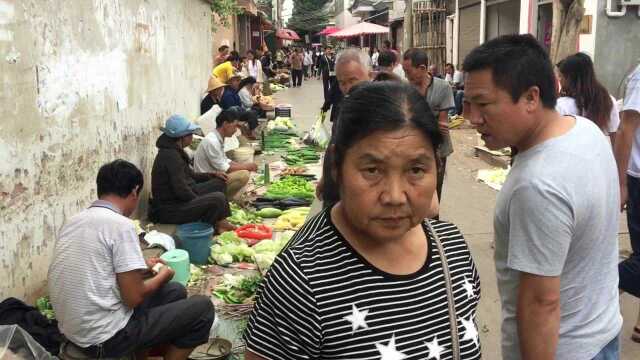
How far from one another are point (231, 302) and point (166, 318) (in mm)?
1313

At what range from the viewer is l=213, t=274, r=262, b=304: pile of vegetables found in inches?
197

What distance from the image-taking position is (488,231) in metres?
6.76

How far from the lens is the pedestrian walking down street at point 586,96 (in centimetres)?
445

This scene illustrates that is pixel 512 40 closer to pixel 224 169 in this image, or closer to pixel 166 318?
pixel 166 318

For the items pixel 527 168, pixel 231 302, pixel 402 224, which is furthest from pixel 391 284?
pixel 231 302

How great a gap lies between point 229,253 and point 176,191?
0.90 meters

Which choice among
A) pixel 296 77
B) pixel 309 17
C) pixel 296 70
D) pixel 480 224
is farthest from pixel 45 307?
pixel 309 17

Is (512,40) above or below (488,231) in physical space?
above

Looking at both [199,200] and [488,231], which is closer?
[199,200]

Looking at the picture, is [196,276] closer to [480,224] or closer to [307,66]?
[480,224]

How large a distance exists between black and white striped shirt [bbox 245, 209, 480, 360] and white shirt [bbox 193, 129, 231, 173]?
6.32 meters

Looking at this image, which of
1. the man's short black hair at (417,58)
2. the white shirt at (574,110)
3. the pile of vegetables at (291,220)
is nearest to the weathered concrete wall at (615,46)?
the pile of vegetables at (291,220)

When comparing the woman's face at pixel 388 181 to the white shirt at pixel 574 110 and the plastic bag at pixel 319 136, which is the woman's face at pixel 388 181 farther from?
the plastic bag at pixel 319 136

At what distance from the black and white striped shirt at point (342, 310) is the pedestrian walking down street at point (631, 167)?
241 cm
